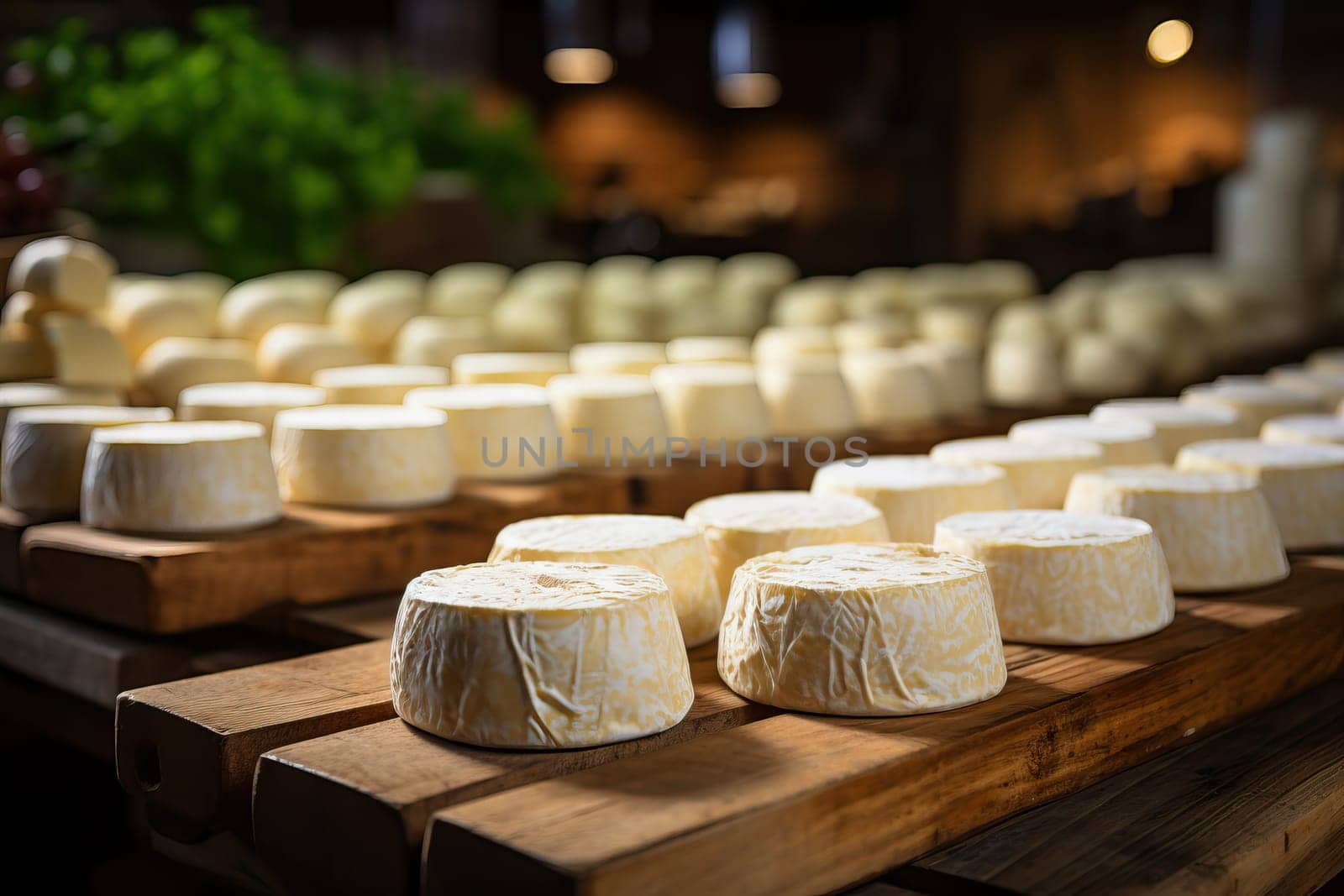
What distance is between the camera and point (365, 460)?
1483mm

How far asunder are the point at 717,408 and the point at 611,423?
179 millimetres

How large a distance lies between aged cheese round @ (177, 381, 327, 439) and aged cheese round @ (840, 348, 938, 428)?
0.79 metres

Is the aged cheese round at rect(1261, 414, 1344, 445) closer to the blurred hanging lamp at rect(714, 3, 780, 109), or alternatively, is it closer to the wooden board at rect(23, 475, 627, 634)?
the wooden board at rect(23, 475, 627, 634)

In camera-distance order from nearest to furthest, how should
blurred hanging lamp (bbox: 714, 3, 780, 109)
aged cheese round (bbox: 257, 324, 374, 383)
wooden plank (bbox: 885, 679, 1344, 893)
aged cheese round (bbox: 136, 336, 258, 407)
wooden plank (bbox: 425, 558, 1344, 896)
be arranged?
1. wooden plank (bbox: 425, 558, 1344, 896)
2. wooden plank (bbox: 885, 679, 1344, 893)
3. aged cheese round (bbox: 136, 336, 258, 407)
4. aged cheese round (bbox: 257, 324, 374, 383)
5. blurred hanging lamp (bbox: 714, 3, 780, 109)

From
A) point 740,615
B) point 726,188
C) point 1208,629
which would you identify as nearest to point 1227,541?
point 1208,629

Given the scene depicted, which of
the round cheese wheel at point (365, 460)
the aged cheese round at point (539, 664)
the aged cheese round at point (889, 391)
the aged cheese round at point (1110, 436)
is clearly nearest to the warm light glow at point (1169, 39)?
the aged cheese round at point (889, 391)

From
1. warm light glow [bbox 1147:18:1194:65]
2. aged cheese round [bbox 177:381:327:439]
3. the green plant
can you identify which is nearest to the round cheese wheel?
aged cheese round [bbox 177:381:327:439]

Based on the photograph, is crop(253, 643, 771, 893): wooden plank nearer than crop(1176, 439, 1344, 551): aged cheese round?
Yes

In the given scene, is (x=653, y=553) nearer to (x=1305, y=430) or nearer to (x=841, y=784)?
(x=841, y=784)

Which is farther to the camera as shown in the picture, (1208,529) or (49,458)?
(49,458)

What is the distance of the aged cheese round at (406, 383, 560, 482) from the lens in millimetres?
1633

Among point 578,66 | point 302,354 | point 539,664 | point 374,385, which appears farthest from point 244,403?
point 578,66

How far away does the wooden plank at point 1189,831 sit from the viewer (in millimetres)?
853

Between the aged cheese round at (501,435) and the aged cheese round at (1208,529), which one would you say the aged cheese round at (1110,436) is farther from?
the aged cheese round at (501,435)
